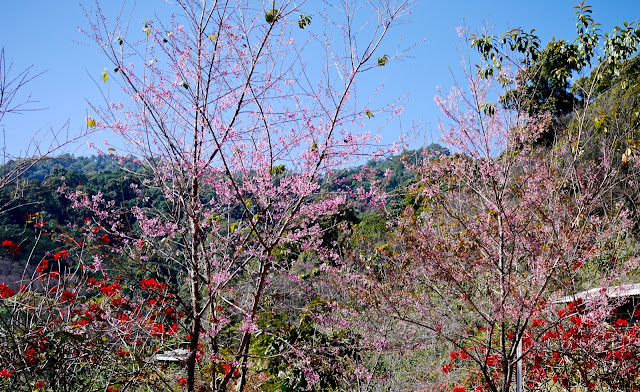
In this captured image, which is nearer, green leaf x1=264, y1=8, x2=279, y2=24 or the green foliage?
green leaf x1=264, y1=8, x2=279, y2=24

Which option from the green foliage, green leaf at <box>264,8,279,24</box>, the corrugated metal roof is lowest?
the green foliage

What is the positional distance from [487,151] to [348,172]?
1.50 metres

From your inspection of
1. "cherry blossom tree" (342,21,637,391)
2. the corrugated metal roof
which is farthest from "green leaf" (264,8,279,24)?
the corrugated metal roof

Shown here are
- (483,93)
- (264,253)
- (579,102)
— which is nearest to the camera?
(264,253)

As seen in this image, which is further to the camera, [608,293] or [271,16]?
[608,293]

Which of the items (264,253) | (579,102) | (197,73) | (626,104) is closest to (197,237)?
(264,253)

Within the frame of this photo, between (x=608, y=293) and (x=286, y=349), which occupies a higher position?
(x=608, y=293)

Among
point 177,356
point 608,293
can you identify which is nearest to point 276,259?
point 177,356

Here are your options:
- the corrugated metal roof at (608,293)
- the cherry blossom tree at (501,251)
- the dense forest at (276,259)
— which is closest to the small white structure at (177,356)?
the dense forest at (276,259)

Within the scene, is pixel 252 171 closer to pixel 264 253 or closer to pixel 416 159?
pixel 264 253

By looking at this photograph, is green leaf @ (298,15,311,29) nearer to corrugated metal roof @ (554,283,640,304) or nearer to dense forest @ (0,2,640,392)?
dense forest @ (0,2,640,392)

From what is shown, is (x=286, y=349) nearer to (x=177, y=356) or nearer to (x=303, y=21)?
(x=177, y=356)

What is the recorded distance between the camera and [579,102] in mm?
13852

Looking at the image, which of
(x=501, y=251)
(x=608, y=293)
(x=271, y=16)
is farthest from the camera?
(x=608, y=293)
